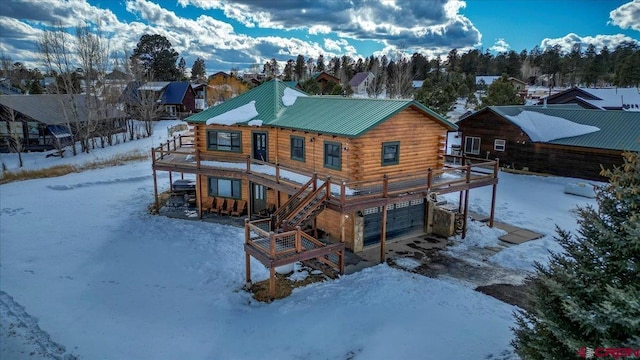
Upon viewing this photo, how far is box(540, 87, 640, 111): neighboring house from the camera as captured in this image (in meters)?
44.6

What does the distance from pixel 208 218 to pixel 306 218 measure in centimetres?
785

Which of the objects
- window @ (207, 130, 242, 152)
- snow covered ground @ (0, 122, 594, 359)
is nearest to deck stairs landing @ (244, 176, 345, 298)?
snow covered ground @ (0, 122, 594, 359)

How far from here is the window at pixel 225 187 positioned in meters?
21.2

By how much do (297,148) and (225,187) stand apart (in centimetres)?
522

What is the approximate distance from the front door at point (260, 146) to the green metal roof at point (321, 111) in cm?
87

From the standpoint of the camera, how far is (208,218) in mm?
20594

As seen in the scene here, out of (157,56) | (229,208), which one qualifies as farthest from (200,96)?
(229,208)

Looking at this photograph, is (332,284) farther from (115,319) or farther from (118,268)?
(118,268)

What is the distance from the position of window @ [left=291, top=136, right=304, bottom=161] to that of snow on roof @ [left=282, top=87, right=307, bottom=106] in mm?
3395

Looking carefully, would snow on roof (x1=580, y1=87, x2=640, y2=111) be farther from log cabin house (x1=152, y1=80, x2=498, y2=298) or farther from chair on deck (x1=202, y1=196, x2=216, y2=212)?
chair on deck (x1=202, y1=196, x2=216, y2=212)

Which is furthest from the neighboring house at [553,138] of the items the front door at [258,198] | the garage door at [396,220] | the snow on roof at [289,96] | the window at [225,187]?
the window at [225,187]

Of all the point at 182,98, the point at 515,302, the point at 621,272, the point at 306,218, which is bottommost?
the point at 515,302

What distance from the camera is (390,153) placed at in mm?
16781

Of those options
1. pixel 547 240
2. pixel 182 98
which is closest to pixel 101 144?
pixel 182 98
